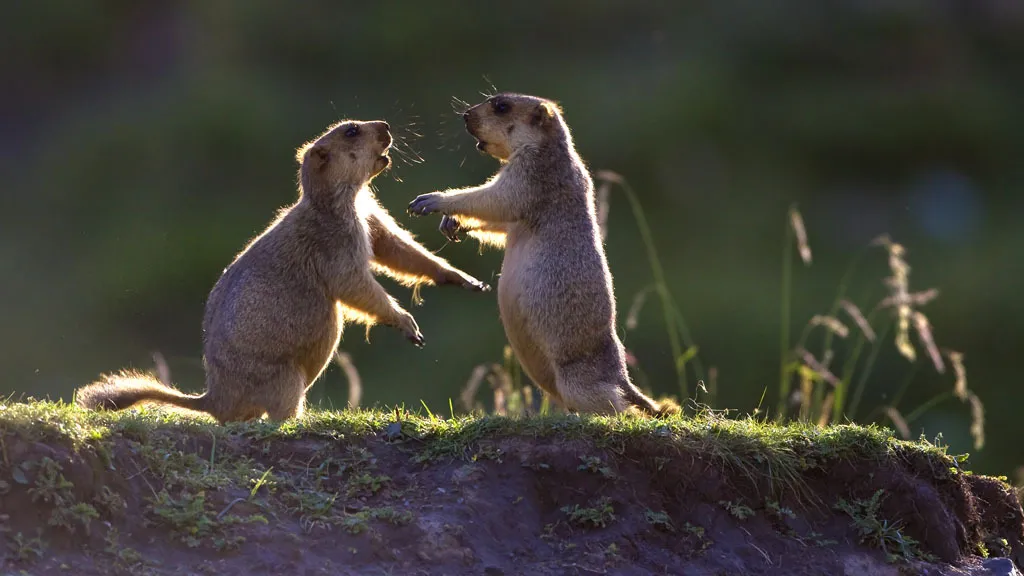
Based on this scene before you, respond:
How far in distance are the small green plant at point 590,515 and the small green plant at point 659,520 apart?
17cm

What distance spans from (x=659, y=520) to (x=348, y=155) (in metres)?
3.62

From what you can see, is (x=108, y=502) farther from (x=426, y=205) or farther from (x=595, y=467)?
(x=426, y=205)

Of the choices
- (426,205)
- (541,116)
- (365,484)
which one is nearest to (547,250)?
(426,205)

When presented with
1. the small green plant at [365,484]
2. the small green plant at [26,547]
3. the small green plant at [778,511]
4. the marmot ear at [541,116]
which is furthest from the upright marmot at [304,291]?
the small green plant at [778,511]

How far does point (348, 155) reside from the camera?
881 cm

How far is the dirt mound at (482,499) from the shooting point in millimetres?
5457

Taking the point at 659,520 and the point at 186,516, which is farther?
the point at 659,520

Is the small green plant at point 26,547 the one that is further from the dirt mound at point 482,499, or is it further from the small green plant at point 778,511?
the small green plant at point 778,511

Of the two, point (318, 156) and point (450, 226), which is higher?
point (318, 156)

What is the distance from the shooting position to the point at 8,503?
5.28 metres

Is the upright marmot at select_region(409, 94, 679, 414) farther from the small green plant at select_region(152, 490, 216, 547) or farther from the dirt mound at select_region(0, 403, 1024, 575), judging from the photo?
the small green plant at select_region(152, 490, 216, 547)

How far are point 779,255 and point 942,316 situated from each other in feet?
10.1

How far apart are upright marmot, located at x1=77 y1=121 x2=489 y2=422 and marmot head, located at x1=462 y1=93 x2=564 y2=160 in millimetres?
602

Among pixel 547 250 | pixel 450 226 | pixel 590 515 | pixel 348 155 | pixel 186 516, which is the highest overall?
pixel 348 155
